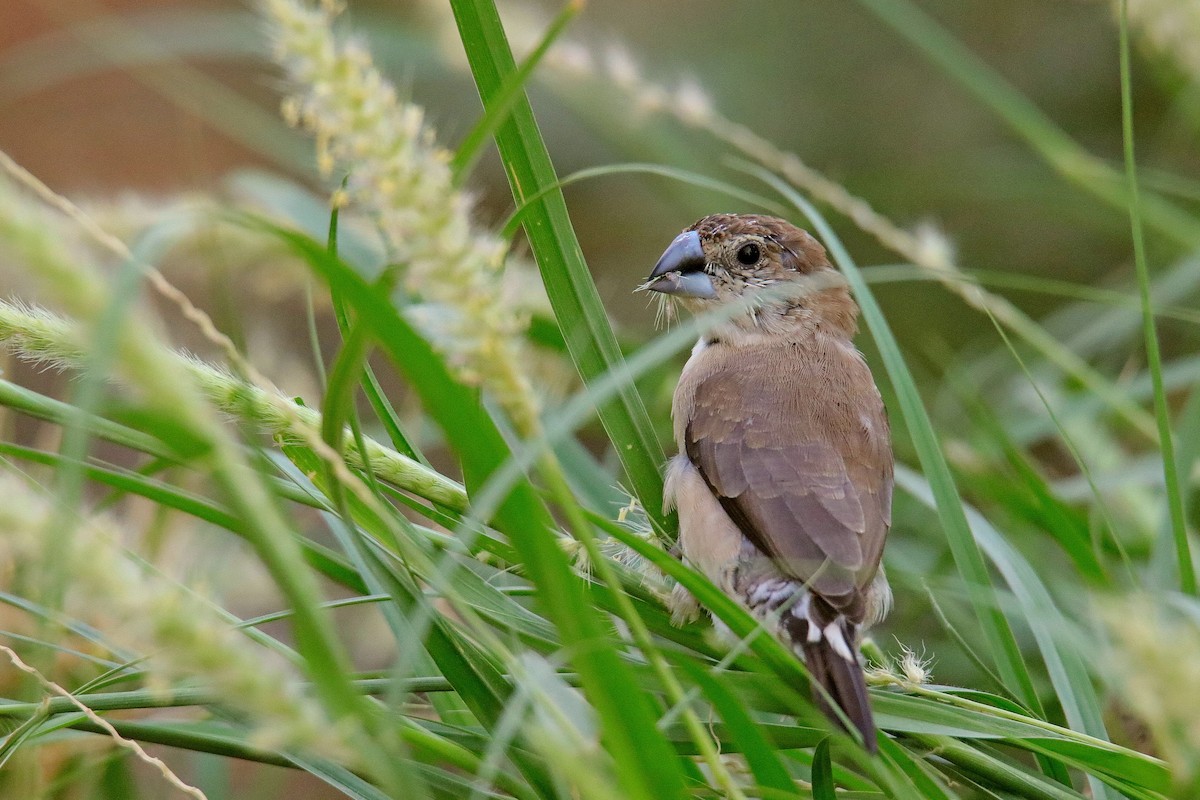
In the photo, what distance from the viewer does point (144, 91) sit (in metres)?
7.68

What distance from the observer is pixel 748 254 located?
3.10 m

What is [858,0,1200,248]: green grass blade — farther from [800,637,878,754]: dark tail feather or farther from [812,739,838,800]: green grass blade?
[812,739,838,800]: green grass blade

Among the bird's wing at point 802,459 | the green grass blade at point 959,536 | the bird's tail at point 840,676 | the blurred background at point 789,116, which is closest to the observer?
the bird's tail at point 840,676

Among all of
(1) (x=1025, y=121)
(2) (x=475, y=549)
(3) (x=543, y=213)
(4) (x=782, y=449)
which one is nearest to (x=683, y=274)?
(4) (x=782, y=449)

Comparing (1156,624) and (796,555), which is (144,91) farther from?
(1156,624)

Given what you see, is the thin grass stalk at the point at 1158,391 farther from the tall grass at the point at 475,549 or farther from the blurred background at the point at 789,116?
the blurred background at the point at 789,116

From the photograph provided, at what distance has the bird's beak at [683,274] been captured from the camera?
3.00 meters

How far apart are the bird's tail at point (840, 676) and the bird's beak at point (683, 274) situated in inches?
Answer: 45.1

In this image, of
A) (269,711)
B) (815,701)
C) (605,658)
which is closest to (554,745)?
(605,658)

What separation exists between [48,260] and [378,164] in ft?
0.99

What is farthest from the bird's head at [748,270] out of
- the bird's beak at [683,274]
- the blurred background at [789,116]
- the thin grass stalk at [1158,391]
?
the blurred background at [789,116]

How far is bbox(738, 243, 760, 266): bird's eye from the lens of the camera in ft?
10.1

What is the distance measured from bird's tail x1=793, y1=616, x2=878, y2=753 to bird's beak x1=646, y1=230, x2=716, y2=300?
1.15 metres

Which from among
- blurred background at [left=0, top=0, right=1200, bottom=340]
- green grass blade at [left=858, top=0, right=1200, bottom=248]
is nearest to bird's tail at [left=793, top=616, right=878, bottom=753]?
green grass blade at [left=858, top=0, right=1200, bottom=248]
